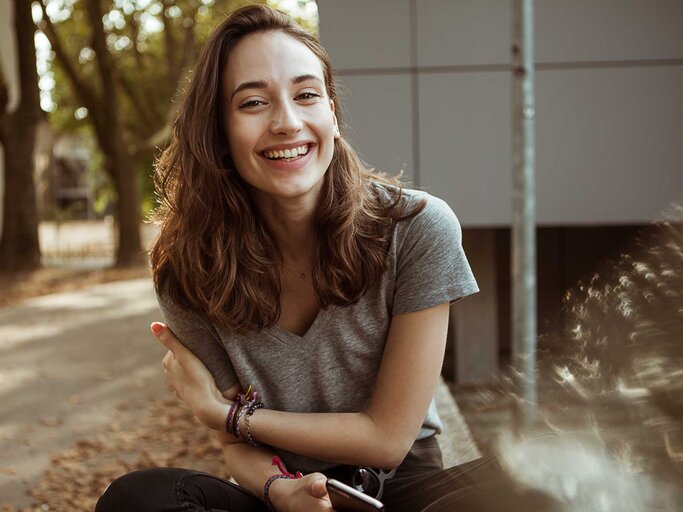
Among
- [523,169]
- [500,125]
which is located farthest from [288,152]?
[500,125]

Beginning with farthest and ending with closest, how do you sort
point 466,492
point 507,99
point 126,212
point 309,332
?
point 126,212
point 507,99
point 309,332
point 466,492

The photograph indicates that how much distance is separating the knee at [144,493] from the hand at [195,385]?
21cm

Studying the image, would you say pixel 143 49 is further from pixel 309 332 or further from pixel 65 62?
pixel 309 332

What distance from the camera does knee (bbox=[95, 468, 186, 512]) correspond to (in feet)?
6.63

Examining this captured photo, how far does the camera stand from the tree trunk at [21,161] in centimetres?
1514

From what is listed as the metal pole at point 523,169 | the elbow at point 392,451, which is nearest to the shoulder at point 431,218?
the elbow at point 392,451

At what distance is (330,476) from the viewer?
2.27 metres

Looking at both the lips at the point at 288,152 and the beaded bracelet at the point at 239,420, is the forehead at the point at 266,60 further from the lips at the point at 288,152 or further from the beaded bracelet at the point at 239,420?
the beaded bracelet at the point at 239,420

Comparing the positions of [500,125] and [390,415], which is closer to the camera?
[390,415]

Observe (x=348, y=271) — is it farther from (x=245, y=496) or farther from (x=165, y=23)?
(x=165, y=23)

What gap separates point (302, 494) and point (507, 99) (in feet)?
16.8

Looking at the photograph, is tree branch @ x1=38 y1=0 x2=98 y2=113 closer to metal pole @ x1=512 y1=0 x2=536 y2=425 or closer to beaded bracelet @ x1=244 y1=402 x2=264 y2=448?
metal pole @ x1=512 y1=0 x2=536 y2=425

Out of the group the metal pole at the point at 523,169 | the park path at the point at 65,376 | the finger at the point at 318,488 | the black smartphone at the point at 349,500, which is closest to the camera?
the black smartphone at the point at 349,500

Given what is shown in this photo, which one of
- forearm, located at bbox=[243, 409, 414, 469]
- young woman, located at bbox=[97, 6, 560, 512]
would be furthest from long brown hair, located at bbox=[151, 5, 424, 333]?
forearm, located at bbox=[243, 409, 414, 469]
